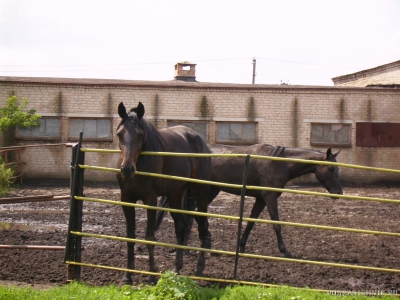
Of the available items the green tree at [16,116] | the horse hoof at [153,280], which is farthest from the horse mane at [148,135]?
the green tree at [16,116]

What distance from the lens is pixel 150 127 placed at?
6309mm

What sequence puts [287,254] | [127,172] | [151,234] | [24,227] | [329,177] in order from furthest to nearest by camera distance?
[24,227], [329,177], [287,254], [151,234], [127,172]

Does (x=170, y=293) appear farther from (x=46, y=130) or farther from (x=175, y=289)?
(x=46, y=130)

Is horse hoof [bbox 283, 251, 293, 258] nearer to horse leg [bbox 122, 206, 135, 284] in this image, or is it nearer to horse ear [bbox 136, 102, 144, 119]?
horse leg [bbox 122, 206, 135, 284]

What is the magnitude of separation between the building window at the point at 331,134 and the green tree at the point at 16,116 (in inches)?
399

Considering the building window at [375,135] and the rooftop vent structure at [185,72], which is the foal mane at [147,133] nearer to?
the building window at [375,135]

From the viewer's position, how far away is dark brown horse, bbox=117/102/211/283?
226 inches

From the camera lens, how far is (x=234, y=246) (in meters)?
8.48

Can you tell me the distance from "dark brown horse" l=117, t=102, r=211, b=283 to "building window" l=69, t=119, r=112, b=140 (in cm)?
1396

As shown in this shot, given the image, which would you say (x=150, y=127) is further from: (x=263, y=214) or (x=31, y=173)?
(x=31, y=173)

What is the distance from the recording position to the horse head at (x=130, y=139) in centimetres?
556

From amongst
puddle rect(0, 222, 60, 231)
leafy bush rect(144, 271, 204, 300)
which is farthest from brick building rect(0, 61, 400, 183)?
leafy bush rect(144, 271, 204, 300)

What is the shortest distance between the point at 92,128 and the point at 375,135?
10587 millimetres

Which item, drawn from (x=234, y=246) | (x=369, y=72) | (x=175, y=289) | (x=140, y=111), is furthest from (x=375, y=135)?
(x=175, y=289)
